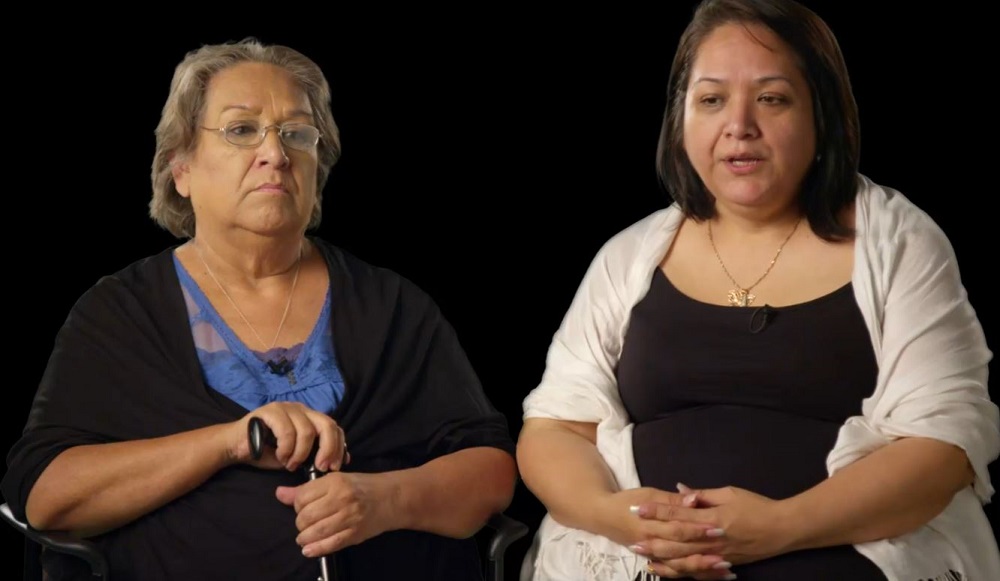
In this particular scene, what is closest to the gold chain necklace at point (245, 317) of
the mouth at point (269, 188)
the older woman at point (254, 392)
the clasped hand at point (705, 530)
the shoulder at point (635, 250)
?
the older woman at point (254, 392)

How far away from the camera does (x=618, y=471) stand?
12.9ft

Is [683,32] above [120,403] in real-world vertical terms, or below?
above

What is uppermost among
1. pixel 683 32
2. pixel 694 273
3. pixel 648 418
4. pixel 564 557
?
pixel 683 32

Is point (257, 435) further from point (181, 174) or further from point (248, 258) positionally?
point (181, 174)

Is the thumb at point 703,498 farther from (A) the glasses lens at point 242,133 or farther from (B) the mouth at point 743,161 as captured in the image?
(A) the glasses lens at point 242,133

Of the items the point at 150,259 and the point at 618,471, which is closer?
the point at 618,471

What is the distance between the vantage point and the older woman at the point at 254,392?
13.0ft

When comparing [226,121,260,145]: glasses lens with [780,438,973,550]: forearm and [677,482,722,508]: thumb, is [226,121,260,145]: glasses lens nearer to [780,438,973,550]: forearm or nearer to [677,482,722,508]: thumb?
[677,482,722,508]: thumb

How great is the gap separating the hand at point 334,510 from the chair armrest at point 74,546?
0.41m

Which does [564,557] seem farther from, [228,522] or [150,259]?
[150,259]

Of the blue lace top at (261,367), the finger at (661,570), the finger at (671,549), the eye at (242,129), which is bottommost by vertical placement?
the finger at (661,570)

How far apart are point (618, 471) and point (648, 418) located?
0.47 ft

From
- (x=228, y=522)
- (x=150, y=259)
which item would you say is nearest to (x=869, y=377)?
(x=228, y=522)

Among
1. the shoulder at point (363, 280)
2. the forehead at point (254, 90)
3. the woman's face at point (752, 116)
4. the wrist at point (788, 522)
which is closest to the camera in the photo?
the wrist at point (788, 522)
